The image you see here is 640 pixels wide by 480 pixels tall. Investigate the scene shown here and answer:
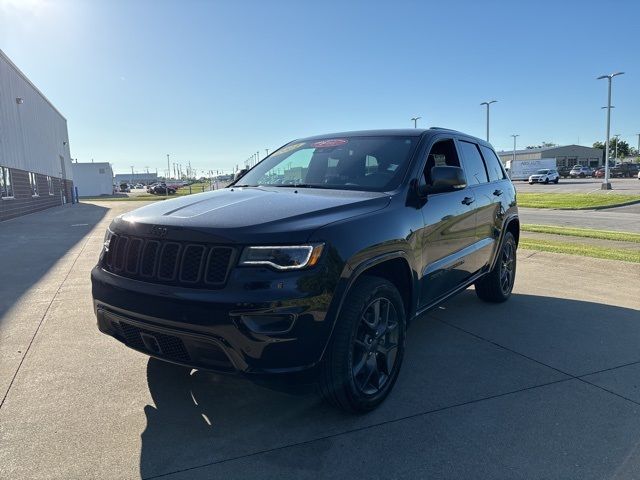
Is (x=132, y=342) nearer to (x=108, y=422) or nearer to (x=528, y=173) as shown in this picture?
(x=108, y=422)

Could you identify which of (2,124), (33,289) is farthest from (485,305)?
(2,124)

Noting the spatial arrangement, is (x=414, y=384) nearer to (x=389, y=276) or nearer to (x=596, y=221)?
(x=389, y=276)

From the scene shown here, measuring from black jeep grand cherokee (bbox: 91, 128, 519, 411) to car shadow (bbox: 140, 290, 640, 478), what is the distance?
1.06ft

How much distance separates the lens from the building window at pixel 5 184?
20.0 meters

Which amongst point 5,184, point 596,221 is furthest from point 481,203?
point 5,184

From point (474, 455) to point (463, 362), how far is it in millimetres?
1311

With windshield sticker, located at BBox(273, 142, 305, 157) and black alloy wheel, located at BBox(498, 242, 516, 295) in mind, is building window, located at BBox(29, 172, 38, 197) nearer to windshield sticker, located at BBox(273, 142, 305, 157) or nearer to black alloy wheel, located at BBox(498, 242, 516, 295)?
windshield sticker, located at BBox(273, 142, 305, 157)

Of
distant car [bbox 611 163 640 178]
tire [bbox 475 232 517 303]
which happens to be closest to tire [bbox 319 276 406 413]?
tire [bbox 475 232 517 303]

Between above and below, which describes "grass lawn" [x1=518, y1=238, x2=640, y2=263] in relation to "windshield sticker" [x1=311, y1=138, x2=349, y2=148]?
below

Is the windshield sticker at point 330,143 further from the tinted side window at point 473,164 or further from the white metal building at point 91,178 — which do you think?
the white metal building at point 91,178

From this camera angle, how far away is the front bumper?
97.1 inches

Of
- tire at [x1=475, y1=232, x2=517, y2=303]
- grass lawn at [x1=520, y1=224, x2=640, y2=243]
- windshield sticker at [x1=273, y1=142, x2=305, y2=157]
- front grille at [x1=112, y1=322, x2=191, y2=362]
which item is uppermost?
windshield sticker at [x1=273, y1=142, x2=305, y2=157]

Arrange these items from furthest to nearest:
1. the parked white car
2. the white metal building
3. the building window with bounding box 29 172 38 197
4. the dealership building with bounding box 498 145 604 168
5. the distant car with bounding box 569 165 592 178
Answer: the dealership building with bounding box 498 145 604 168 → the white metal building → the distant car with bounding box 569 165 592 178 → the parked white car → the building window with bounding box 29 172 38 197

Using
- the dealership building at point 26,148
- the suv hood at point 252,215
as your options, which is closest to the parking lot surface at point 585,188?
the suv hood at point 252,215
